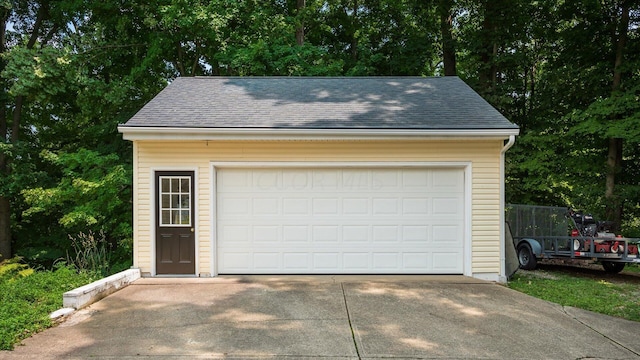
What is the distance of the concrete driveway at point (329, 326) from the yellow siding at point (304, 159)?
0.87 metres

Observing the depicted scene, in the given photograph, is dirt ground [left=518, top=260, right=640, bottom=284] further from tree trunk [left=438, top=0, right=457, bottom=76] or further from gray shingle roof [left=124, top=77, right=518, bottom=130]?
tree trunk [left=438, top=0, right=457, bottom=76]

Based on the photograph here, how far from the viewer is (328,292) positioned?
6270 mm

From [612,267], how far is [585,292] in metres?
3.02

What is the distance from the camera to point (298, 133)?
273 inches

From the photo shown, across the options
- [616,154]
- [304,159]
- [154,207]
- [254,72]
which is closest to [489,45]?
[616,154]

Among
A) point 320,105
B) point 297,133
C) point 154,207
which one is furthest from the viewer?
point 320,105

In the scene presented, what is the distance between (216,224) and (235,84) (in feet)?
12.6

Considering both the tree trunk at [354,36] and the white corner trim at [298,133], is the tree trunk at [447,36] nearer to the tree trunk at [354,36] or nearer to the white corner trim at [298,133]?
the tree trunk at [354,36]

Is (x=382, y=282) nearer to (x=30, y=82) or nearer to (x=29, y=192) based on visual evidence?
(x=29, y=192)

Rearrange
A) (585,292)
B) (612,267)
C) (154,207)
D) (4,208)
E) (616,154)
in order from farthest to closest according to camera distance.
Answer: (4,208)
(616,154)
(612,267)
(154,207)
(585,292)

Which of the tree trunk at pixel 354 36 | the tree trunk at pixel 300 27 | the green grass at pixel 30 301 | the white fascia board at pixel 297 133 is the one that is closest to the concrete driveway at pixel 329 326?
the green grass at pixel 30 301

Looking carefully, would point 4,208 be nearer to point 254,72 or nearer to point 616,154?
point 254,72

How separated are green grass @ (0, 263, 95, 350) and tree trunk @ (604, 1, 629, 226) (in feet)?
44.8

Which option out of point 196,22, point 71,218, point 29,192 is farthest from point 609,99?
point 29,192
